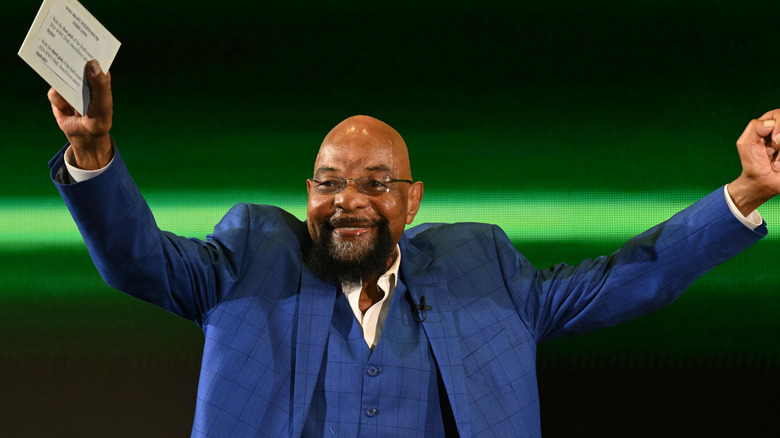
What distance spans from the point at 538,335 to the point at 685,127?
954 mm

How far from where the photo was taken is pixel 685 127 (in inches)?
113

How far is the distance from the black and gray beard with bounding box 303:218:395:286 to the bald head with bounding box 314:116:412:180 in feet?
0.53

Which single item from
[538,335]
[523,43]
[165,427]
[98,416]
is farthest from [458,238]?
[98,416]

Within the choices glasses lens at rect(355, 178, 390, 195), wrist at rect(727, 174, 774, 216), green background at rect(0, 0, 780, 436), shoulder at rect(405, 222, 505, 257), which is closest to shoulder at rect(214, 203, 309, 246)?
glasses lens at rect(355, 178, 390, 195)

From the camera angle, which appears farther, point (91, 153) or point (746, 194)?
point (746, 194)

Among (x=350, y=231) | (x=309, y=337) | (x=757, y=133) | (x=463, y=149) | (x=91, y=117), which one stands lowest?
(x=309, y=337)

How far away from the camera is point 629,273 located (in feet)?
7.54

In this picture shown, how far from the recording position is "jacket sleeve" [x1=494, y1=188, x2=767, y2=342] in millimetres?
2170

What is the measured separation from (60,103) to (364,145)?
853mm

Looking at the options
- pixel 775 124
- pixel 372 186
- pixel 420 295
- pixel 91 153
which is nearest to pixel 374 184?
pixel 372 186

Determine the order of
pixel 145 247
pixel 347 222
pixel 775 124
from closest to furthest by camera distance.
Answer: pixel 145 247 < pixel 775 124 < pixel 347 222

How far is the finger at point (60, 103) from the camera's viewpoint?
167 centimetres

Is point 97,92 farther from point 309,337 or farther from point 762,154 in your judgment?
point 762,154

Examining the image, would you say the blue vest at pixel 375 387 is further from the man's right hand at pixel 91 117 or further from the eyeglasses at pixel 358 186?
the man's right hand at pixel 91 117
